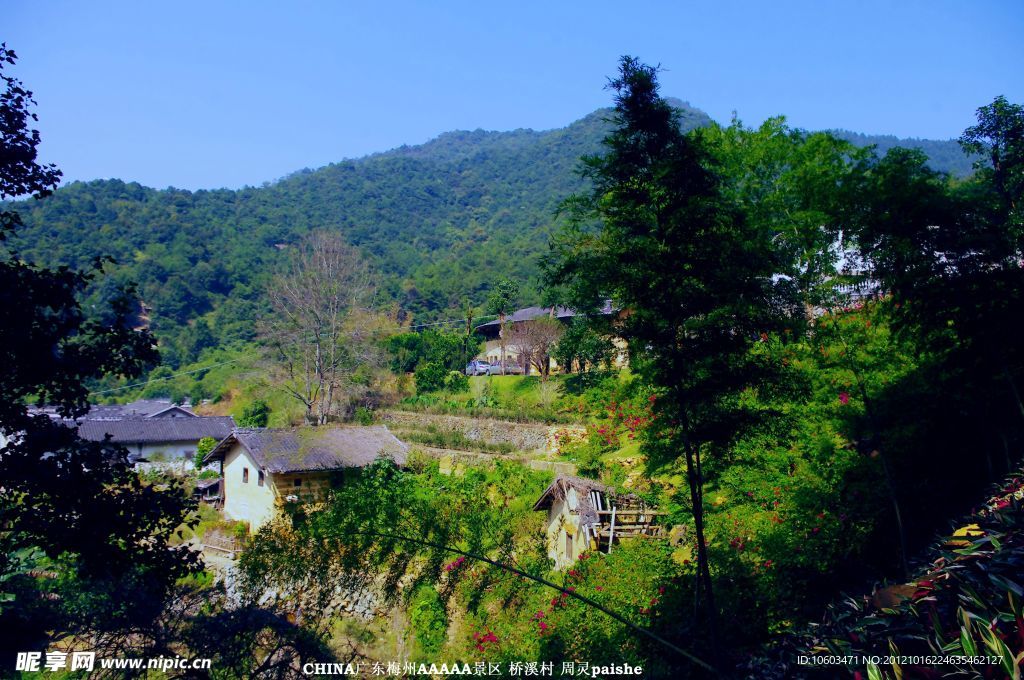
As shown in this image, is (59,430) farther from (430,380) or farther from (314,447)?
(430,380)

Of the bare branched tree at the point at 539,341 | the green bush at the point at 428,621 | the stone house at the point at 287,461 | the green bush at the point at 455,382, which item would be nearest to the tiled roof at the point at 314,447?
the stone house at the point at 287,461

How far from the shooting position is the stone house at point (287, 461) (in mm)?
15961

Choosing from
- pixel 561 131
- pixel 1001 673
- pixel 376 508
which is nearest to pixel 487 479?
pixel 376 508

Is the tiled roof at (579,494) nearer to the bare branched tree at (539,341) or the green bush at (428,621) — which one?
the green bush at (428,621)

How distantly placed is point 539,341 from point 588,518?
1604 cm

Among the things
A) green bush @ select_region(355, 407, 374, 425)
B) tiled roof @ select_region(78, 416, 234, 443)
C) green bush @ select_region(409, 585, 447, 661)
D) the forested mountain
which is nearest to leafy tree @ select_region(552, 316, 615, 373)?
green bush @ select_region(409, 585, 447, 661)

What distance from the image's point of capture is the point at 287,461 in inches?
630

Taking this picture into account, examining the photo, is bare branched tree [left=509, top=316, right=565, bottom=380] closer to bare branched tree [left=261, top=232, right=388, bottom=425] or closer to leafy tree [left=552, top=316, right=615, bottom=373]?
bare branched tree [left=261, top=232, right=388, bottom=425]

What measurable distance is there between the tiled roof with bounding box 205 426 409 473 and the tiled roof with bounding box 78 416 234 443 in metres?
13.3

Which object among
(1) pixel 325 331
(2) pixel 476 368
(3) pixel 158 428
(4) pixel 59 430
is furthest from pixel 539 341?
(4) pixel 59 430

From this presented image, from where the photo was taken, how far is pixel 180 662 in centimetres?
537

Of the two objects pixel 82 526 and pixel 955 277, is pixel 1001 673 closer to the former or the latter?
pixel 955 277

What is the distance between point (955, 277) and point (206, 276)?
186ft

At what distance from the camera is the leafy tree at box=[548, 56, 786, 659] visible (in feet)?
17.5
